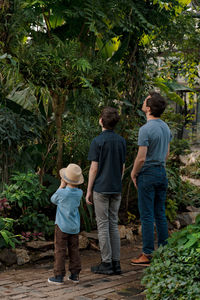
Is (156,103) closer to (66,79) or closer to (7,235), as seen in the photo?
(66,79)

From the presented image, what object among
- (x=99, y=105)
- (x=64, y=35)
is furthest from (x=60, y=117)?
(x=64, y=35)

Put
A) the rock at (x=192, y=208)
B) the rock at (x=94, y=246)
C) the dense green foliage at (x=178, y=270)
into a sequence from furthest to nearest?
the rock at (x=192, y=208)
the rock at (x=94, y=246)
the dense green foliage at (x=178, y=270)

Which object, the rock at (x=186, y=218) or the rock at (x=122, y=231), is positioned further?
the rock at (x=186, y=218)

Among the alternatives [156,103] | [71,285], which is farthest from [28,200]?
[156,103]

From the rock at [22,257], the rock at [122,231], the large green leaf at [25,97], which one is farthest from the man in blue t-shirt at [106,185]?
the rock at [122,231]

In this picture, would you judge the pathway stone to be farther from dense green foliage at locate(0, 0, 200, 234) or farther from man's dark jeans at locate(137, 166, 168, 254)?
dense green foliage at locate(0, 0, 200, 234)

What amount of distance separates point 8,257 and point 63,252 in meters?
0.98

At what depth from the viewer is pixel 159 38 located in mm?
7480

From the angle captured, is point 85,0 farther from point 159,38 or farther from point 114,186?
point 114,186

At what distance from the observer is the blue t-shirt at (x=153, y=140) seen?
498 centimetres

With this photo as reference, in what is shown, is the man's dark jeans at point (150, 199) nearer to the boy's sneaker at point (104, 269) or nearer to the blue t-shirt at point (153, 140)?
the blue t-shirt at point (153, 140)

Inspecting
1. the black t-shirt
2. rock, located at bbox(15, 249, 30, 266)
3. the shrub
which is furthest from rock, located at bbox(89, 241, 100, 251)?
the black t-shirt

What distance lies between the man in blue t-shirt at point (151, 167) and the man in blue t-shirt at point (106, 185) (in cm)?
28

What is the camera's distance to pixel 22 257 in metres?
5.32
